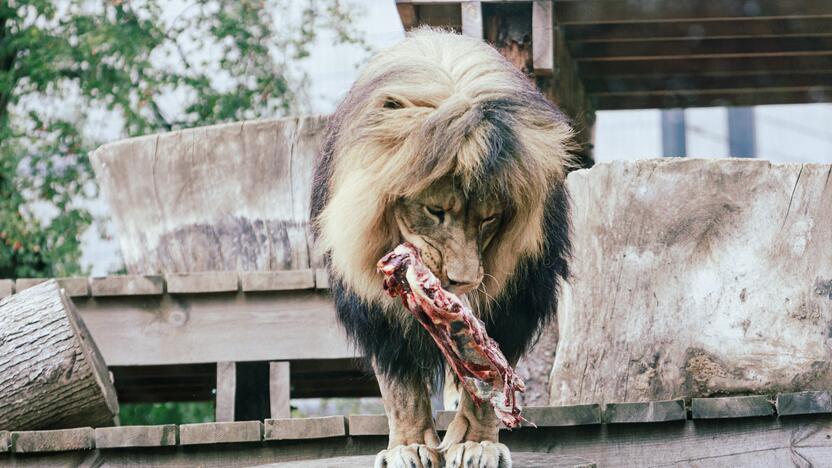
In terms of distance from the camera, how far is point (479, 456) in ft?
10.3

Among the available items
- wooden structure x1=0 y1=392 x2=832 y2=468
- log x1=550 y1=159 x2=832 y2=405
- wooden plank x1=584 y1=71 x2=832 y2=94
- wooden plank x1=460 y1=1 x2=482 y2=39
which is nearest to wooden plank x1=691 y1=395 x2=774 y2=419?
wooden structure x1=0 y1=392 x2=832 y2=468

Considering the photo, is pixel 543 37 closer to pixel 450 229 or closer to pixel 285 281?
pixel 285 281

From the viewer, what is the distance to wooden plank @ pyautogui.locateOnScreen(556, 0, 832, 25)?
17.6ft

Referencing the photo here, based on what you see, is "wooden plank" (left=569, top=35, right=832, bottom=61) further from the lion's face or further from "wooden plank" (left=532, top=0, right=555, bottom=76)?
the lion's face

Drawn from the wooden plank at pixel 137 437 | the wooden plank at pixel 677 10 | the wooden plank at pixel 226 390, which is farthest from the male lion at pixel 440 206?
the wooden plank at pixel 677 10

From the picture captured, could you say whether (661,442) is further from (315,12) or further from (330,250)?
(315,12)

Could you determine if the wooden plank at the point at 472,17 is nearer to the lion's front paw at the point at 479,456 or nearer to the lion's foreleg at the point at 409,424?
the lion's foreleg at the point at 409,424

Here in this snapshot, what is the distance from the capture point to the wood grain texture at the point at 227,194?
5191 millimetres

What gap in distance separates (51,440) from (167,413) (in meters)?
4.45

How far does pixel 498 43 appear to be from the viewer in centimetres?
522

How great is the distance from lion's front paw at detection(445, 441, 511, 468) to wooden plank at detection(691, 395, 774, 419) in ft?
2.59

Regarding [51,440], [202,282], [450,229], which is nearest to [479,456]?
[450,229]

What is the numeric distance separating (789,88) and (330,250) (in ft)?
13.6

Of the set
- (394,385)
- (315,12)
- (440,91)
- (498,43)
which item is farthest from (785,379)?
(315,12)
